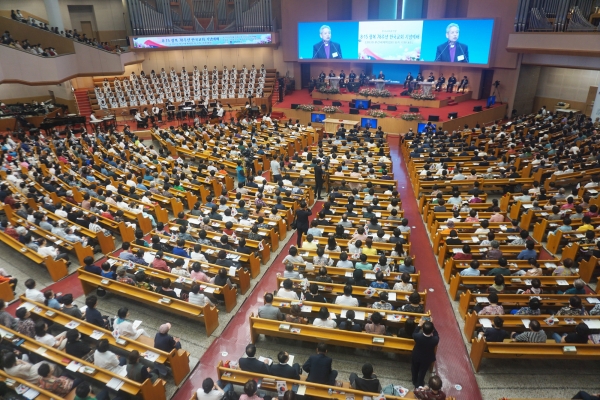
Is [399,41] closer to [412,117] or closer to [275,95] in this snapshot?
[412,117]

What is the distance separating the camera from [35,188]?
11.8 m

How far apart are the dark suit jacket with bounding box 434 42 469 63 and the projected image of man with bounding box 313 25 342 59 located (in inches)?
244

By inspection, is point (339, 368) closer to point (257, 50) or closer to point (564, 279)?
point (564, 279)

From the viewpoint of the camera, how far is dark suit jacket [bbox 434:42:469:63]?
21.8 m

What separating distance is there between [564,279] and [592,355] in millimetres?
1857

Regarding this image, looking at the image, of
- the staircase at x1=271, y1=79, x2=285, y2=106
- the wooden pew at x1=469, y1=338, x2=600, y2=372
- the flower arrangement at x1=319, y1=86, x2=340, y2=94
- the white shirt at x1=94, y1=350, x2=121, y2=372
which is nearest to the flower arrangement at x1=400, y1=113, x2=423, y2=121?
the flower arrangement at x1=319, y1=86, x2=340, y2=94

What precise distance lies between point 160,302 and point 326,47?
73.4 feet

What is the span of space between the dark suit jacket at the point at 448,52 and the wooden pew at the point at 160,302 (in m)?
20.8

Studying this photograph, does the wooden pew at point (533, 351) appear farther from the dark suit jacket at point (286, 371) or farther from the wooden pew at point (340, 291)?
the dark suit jacket at point (286, 371)

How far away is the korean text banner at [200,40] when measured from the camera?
24656 millimetres

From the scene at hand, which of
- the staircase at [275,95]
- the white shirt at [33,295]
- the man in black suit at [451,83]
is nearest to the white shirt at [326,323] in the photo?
the white shirt at [33,295]

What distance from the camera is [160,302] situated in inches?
271

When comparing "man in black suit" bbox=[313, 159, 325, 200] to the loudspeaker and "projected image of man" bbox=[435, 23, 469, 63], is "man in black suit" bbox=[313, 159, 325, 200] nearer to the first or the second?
the loudspeaker

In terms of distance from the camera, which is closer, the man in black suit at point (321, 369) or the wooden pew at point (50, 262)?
the man in black suit at point (321, 369)
